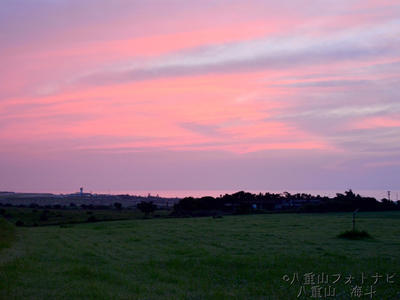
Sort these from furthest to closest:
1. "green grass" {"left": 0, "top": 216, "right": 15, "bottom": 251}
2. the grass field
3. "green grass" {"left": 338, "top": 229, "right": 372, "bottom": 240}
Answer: "green grass" {"left": 338, "top": 229, "right": 372, "bottom": 240} → "green grass" {"left": 0, "top": 216, "right": 15, "bottom": 251} → the grass field

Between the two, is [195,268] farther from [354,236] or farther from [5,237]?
[5,237]

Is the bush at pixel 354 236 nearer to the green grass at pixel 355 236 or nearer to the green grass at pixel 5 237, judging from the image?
the green grass at pixel 355 236

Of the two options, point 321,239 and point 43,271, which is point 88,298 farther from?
point 321,239

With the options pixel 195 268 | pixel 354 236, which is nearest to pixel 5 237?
pixel 195 268

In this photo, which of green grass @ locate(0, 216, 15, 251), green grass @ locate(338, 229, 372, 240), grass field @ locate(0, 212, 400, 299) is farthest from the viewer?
green grass @ locate(338, 229, 372, 240)

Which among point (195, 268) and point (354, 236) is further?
point (354, 236)

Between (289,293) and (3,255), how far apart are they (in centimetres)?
1306

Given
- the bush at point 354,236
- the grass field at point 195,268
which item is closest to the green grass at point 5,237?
the grass field at point 195,268

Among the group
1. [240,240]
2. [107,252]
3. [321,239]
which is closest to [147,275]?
[107,252]

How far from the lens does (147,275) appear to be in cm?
1766

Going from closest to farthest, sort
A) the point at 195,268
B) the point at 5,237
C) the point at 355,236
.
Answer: the point at 195,268 < the point at 355,236 < the point at 5,237

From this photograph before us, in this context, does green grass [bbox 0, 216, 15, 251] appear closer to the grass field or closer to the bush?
the grass field

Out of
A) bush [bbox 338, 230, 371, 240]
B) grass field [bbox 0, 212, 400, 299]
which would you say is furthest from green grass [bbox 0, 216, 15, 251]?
bush [bbox 338, 230, 371, 240]

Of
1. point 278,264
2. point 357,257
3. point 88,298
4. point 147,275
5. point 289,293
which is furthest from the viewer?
point 357,257
